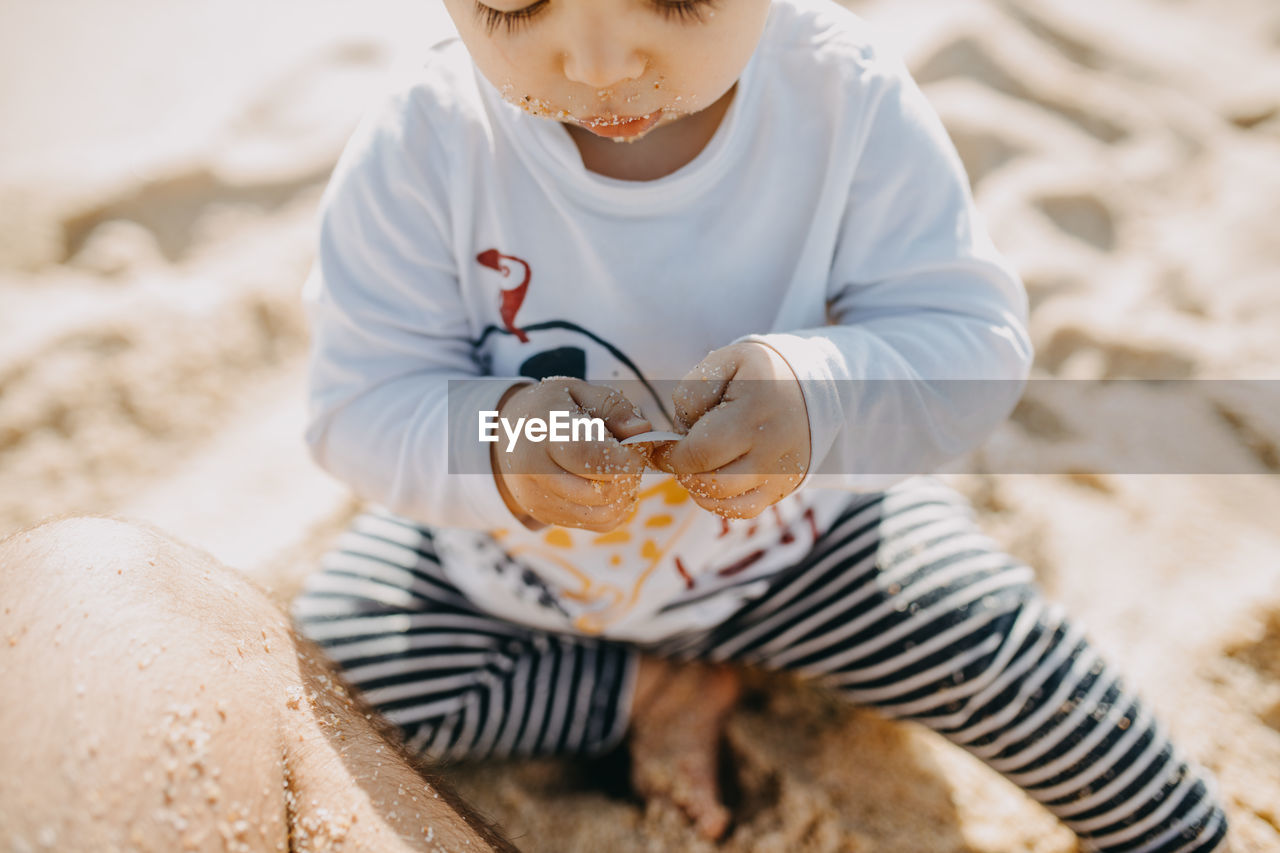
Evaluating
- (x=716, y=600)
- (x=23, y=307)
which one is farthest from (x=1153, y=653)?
(x=23, y=307)

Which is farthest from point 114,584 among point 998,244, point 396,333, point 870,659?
point 998,244

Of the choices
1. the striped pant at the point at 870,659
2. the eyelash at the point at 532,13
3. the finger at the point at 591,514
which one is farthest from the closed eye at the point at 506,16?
the striped pant at the point at 870,659

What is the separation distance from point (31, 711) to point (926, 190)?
994 mm

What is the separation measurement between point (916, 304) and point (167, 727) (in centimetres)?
86

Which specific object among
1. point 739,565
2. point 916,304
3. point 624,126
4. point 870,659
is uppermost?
point 624,126

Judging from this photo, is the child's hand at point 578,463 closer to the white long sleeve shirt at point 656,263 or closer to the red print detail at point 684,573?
the white long sleeve shirt at point 656,263

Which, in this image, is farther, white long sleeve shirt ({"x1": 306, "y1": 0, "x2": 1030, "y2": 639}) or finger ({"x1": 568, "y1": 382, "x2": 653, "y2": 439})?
white long sleeve shirt ({"x1": 306, "y1": 0, "x2": 1030, "y2": 639})

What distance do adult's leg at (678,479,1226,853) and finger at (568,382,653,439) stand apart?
16.4 inches

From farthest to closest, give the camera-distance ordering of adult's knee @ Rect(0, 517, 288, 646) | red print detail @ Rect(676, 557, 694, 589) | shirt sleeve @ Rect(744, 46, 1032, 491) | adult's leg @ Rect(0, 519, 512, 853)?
1. red print detail @ Rect(676, 557, 694, 589)
2. shirt sleeve @ Rect(744, 46, 1032, 491)
3. adult's knee @ Rect(0, 517, 288, 646)
4. adult's leg @ Rect(0, 519, 512, 853)

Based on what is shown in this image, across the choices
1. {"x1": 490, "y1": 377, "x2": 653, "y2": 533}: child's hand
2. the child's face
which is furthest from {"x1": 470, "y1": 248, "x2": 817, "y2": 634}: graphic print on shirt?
the child's face

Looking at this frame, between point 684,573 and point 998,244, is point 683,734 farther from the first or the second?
point 998,244

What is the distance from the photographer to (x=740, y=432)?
887mm

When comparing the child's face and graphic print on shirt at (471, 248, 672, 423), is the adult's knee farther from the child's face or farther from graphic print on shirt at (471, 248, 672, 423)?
the child's face

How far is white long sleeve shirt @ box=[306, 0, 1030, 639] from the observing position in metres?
1.05
